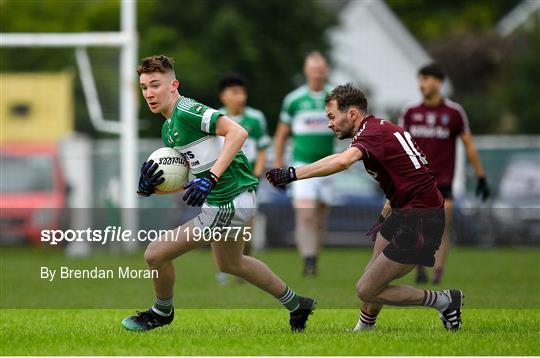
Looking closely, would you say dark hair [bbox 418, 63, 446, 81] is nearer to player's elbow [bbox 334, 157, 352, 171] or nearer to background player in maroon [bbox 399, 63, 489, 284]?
background player in maroon [bbox 399, 63, 489, 284]

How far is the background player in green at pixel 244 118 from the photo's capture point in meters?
13.6

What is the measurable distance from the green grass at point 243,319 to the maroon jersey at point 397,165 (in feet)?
2.96

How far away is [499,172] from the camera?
25.2 meters

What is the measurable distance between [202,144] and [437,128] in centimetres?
557

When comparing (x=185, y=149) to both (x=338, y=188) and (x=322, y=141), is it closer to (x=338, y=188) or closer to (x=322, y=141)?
(x=322, y=141)

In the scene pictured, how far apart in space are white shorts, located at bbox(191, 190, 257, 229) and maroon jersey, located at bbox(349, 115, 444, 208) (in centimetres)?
84

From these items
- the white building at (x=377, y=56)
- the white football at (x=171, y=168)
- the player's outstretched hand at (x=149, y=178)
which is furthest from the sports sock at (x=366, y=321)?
the white building at (x=377, y=56)

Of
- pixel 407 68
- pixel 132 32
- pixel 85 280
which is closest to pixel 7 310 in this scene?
pixel 85 280

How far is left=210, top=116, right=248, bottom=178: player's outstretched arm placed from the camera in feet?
25.8

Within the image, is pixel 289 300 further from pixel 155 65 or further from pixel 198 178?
pixel 155 65

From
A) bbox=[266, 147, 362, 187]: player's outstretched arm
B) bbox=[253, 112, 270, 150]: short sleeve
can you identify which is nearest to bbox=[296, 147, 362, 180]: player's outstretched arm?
bbox=[266, 147, 362, 187]: player's outstretched arm

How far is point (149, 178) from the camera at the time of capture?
26.4 feet

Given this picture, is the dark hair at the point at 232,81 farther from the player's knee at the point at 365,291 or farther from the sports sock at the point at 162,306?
the player's knee at the point at 365,291

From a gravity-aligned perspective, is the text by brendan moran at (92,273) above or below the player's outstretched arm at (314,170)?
below
